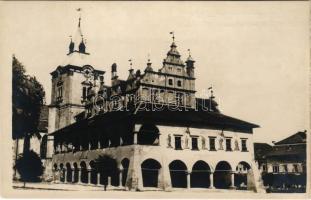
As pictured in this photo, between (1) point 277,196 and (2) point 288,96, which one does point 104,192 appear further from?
(2) point 288,96

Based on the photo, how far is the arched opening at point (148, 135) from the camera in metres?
20.5

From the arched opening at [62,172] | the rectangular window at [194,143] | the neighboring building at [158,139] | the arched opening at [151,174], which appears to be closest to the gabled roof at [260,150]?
the neighboring building at [158,139]

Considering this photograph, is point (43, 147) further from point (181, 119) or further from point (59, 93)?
point (181, 119)

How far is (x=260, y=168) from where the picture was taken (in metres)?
22.4

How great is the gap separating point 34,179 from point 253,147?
893cm

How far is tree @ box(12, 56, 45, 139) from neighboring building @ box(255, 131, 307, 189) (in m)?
9.39

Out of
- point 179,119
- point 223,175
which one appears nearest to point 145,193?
point 179,119

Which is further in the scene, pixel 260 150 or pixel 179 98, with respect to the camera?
pixel 179 98

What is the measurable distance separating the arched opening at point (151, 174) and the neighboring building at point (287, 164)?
421 centimetres

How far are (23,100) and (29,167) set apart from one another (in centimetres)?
272

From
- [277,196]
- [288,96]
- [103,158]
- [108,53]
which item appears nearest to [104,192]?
[103,158]

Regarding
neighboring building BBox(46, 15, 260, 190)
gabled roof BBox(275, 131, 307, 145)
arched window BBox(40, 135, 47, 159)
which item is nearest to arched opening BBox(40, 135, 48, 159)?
arched window BBox(40, 135, 47, 159)

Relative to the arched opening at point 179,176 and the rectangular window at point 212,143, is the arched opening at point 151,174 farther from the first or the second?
the rectangular window at point 212,143

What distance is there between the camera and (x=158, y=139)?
2078cm
